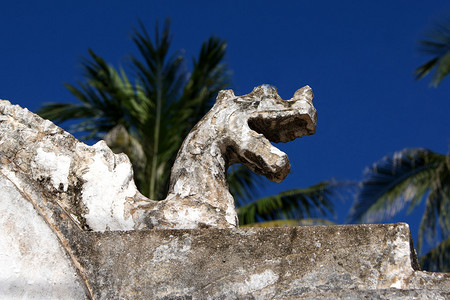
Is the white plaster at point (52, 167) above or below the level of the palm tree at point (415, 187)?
below

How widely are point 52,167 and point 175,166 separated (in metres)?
0.62

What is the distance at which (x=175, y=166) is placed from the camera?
402 centimetres

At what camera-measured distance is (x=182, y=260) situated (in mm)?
3285

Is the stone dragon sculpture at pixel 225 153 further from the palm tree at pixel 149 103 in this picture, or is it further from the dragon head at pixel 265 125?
the palm tree at pixel 149 103

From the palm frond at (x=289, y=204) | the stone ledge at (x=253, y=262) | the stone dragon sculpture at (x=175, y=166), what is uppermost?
the palm frond at (x=289, y=204)

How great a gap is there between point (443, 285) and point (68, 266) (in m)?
1.49

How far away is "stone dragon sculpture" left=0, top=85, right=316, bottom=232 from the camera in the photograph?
370cm

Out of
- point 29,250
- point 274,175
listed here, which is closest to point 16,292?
point 29,250

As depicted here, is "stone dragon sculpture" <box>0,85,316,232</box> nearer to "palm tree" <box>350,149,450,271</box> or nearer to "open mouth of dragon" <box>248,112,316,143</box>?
"open mouth of dragon" <box>248,112,316,143</box>

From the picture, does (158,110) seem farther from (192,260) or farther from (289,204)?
(192,260)

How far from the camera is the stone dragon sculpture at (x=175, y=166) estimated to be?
370 cm

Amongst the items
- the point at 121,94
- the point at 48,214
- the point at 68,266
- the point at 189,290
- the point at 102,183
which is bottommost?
the point at 189,290

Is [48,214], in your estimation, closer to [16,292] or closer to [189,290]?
[16,292]

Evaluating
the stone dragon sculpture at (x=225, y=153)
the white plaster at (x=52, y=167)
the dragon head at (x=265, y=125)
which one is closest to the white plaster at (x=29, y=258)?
the white plaster at (x=52, y=167)
